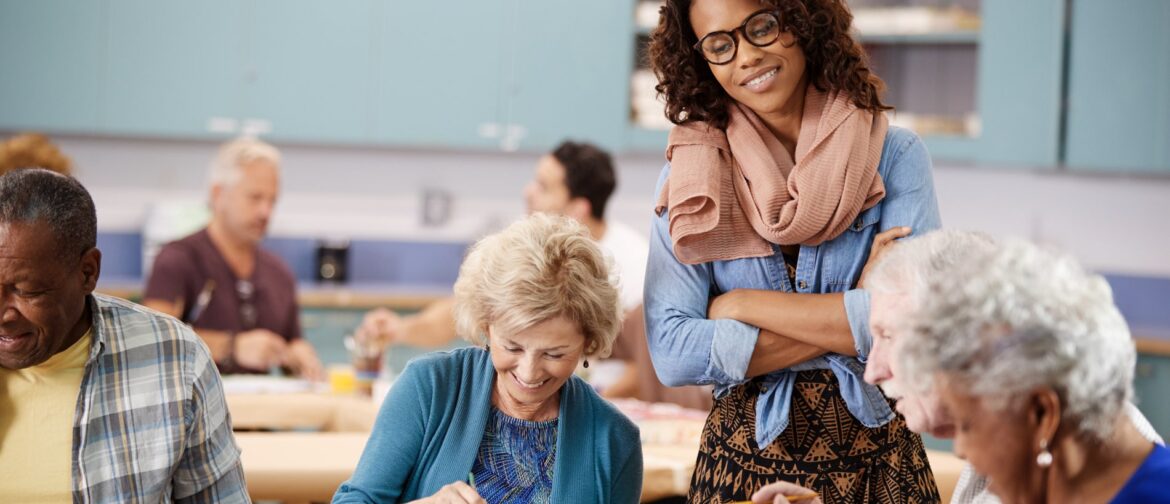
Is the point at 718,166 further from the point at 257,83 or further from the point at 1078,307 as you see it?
the point at 257,83

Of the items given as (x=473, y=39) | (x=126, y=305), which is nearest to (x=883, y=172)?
(x=126, y=305)

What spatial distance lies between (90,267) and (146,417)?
24cm

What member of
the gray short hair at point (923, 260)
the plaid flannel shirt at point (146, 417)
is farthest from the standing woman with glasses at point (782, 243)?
the plaid flannel shirt at point (146, 417)

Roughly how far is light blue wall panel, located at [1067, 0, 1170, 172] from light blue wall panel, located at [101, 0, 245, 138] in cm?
379

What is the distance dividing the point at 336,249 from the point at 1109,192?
12.1 feet

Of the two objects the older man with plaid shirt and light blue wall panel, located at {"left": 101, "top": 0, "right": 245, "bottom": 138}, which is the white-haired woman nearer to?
the older man with plaid shirt

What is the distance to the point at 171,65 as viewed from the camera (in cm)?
588

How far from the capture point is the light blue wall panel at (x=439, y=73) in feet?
19.8

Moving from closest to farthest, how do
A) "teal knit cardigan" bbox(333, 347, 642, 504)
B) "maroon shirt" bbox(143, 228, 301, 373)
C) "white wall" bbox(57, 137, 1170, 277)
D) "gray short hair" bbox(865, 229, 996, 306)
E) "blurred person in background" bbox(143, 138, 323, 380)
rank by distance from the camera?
"gray short hair" bbox(865, 229, 996, 306), "teal knit cardigan" bbox(333, 347, 642, 504), "blurred person in background" bbox(143, 138, 323, 380), "maroon shirt" bbox(143, 228, 301, 373), "white wall" bbox(57, 137, 1170, 277)

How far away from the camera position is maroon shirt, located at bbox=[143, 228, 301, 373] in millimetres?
4094

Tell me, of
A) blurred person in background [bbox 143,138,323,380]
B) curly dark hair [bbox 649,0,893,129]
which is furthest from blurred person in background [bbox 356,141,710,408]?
curly dark hair [bbox 649,0,893,129]

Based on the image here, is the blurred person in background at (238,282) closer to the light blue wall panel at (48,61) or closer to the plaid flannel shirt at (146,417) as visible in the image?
the light blue wall panel at (48,61)

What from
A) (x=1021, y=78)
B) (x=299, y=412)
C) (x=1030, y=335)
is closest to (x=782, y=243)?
(x=1030, y=335)

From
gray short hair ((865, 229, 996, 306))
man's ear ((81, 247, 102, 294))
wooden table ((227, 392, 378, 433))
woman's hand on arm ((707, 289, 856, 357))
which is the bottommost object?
wooden table ((227, 392, 378, 433))
